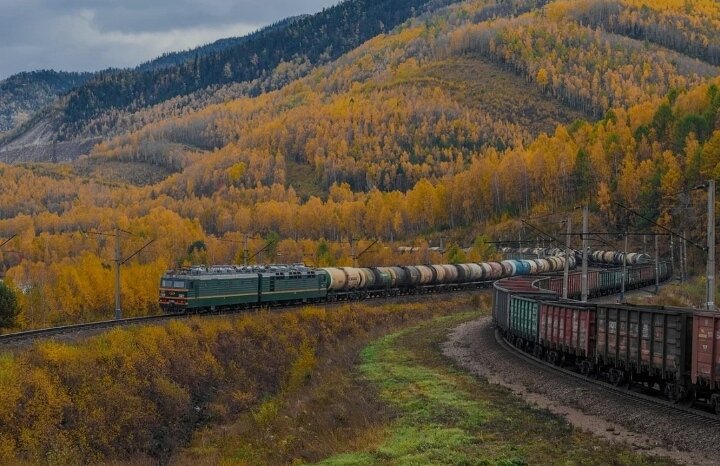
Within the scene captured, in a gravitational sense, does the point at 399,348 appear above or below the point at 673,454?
below

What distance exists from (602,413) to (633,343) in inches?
142

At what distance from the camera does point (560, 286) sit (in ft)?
238

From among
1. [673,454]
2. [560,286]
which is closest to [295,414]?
[673,454]

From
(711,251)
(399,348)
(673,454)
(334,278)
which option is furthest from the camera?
(334,278)

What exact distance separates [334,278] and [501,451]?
171 feet

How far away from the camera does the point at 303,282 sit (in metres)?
66.0

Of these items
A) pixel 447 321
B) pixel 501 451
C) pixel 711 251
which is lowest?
pixel 447 321

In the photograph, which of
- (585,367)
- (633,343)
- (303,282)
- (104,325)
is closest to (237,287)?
(303,282)

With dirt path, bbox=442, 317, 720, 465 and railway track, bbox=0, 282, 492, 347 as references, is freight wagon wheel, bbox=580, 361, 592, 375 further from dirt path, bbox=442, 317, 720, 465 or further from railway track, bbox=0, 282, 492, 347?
railway track, bbox=0, 282, 492, 347

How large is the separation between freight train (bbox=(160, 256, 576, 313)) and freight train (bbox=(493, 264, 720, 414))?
23528mm

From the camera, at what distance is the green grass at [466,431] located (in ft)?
63.5

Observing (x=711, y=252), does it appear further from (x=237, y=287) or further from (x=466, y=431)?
(x=237, y=287)

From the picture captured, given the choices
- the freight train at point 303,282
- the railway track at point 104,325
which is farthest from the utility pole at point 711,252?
the freight train at point 303,282

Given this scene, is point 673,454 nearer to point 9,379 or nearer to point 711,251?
point 711,251
